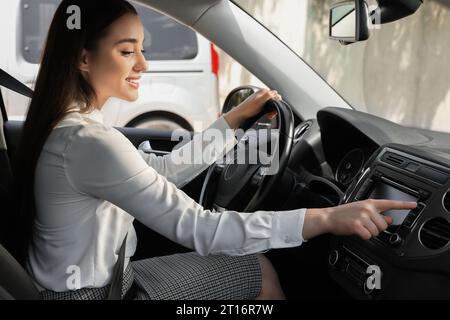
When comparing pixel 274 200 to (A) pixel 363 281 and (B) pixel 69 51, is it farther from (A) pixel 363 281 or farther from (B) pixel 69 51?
(B) pixel 69 51

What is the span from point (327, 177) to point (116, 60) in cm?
76

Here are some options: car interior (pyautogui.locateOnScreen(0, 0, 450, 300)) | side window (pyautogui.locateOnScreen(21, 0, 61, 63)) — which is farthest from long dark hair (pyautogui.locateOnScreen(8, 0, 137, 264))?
side window (pyautogui.locateOnScreen(21, 0, 61, 63))

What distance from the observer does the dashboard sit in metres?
1.19

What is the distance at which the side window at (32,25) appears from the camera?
150 inches

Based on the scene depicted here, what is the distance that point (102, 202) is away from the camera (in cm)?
125

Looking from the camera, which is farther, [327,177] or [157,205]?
[327,177]

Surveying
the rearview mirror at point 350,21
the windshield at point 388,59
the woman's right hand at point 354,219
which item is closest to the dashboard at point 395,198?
the woman's right hand at point 354,219

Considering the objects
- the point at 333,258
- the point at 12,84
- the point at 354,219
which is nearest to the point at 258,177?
the point at 333,258

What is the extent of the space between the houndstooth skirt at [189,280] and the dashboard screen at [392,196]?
0.35 metres

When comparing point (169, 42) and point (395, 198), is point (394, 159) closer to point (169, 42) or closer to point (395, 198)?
point (395, 198)

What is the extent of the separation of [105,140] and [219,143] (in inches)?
26.2

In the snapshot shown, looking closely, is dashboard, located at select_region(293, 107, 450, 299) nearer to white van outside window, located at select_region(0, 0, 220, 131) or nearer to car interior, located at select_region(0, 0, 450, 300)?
car interior, located at select_region(0, 0, 450, 300)

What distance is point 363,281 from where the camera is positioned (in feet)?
4.41

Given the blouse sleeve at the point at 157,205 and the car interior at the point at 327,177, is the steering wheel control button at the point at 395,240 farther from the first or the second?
the blouse sleeve at the point at 157,205
